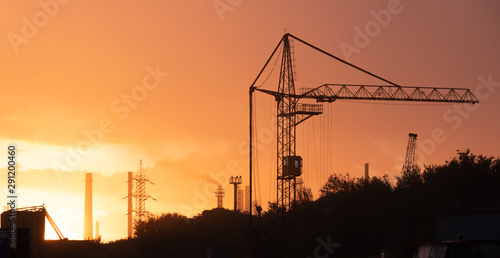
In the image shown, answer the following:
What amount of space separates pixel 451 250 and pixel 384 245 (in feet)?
202

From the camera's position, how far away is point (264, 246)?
9650 cm

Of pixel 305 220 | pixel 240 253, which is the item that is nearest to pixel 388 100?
pixel 305 220

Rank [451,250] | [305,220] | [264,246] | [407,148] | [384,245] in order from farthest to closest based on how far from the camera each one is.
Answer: [407,148]
[305,220]
[264,246]
[384,245]
[451,250]

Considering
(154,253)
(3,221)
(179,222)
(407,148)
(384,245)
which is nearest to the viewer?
(3,221)

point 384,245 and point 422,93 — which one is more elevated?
point 422,93

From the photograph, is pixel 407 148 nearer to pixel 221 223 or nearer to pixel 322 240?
pixel 221 223

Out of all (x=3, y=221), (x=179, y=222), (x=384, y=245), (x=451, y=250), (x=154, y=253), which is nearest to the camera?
(x=451, y=250)

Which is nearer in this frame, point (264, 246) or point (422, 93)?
point (264, 246)

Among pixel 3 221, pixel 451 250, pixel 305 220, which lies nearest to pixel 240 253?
pixel 305 220

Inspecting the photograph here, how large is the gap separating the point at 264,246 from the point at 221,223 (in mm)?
45420

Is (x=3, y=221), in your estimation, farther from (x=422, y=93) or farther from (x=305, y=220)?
(x=422, y=93)

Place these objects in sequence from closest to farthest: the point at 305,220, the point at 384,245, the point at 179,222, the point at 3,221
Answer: the point at 3,221, the point at 384,245, the point at 305,220, the point at 179,222

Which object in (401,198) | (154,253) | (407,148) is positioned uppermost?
(407,148)

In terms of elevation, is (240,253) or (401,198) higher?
(401,198)
